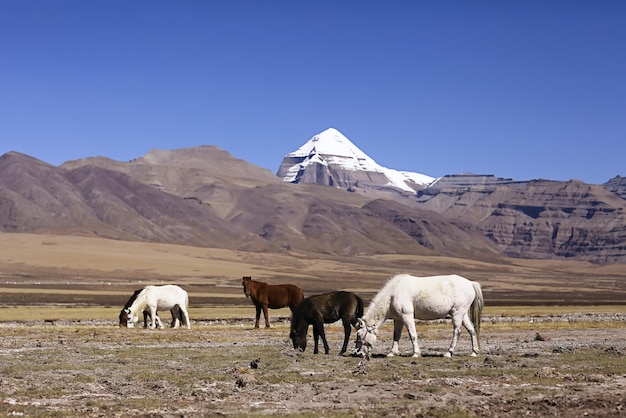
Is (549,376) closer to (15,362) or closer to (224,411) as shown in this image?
(224,411)

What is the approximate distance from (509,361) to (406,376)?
3.83 metres

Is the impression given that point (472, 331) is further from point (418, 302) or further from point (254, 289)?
point (254, 289)

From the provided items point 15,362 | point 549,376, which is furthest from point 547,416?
point 15,362

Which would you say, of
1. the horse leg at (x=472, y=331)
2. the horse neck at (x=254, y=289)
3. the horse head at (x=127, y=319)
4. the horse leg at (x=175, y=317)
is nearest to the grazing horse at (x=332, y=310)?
the horse leg at (x=472, y=331)

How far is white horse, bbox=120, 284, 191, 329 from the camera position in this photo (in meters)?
35.5

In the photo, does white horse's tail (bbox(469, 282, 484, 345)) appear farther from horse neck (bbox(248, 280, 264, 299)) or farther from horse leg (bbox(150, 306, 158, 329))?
horse leg (bbox(150, 306, 158, 329))

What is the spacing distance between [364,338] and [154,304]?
16650mm

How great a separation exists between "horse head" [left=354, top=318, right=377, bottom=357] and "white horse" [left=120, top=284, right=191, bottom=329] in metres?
16.0

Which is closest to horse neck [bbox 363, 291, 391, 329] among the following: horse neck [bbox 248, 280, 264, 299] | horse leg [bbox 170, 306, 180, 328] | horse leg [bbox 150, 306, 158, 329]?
horse neck [bbox 248, 280, 264, 299]

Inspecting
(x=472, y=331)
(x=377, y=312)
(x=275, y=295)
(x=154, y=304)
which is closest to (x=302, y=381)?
(x=377, y=312)

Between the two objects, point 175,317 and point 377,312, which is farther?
point 175,317

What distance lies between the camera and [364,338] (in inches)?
814

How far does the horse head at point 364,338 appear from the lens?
20.5 metres

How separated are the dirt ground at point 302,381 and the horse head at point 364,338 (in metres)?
0.32
